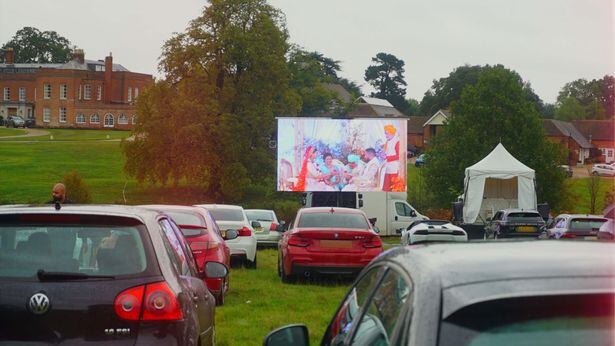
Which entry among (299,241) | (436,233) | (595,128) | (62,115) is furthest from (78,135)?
(299,241)

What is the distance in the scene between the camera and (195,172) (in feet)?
203

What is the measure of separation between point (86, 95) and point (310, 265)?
110 meters

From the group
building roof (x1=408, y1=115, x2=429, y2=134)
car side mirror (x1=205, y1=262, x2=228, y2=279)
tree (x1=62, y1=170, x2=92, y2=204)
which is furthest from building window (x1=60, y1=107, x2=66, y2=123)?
car side mirror (x1=205, y1=262, x2=228, y2=279)

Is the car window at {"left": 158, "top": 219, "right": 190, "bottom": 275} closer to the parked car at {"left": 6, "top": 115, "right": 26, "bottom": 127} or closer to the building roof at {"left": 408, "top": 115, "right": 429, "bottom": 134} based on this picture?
the parked car at {"left": 6, "top": 115, "right": 26, "bottom": 127}

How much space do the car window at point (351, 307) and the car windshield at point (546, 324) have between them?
1.07 m

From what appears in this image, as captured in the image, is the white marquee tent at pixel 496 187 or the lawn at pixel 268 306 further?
the white marquee tent at pixel 496 187

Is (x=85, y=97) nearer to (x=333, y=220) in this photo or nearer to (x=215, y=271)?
(x=333, y=220)

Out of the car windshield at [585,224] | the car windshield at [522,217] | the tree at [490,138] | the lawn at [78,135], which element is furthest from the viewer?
the lawn at [78,135]

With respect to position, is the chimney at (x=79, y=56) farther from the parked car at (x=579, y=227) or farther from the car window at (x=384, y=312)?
the car window at (x=384, y=312)

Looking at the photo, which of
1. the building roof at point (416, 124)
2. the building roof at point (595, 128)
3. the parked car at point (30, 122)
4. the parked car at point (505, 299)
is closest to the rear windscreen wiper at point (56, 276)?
the parked car at point (505, 299)

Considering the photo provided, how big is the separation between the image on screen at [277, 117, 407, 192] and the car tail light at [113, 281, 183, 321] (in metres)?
35.7

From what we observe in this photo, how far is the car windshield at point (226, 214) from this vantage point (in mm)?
21766

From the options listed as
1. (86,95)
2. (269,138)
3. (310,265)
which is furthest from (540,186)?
(86,95)

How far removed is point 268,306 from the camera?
49.5ft
